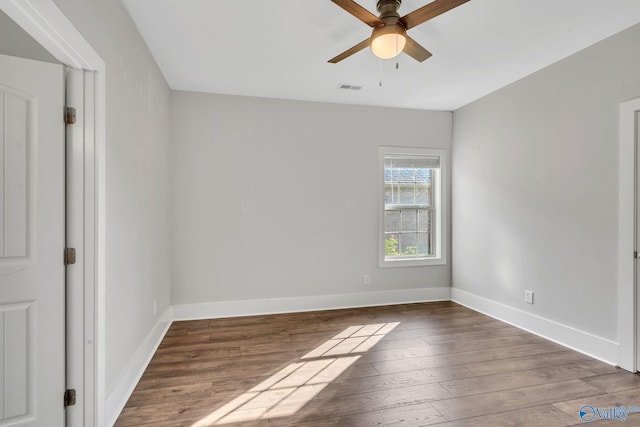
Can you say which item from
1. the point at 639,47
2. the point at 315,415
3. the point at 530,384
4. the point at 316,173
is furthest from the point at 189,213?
the point at 639,47

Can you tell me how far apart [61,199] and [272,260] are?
8.49 ft

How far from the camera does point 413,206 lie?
15.3ft

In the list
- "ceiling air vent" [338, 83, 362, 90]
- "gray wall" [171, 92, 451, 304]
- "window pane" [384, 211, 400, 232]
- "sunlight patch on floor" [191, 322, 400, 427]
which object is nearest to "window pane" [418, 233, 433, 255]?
"gray wall" [171, 92, 451, 304]

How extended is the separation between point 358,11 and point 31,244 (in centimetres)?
211

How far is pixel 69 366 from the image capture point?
176 cm

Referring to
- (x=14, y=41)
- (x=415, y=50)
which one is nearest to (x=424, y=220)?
(x=415, y=50)

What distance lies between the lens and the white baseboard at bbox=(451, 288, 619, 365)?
277cm

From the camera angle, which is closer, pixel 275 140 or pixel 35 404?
pixel 35 404

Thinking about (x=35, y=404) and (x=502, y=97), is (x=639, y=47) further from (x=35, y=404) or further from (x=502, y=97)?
(x=35, y=404)

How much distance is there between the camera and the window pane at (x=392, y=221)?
4.59 metres

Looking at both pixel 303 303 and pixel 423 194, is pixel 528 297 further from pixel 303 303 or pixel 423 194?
pixel 303 303

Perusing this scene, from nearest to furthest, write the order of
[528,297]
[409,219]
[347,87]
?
[528,297]
[347,87]
[409,219]

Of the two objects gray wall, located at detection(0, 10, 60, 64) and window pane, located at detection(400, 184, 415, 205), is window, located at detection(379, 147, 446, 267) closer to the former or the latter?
window pane, located at detection(400, 184, 415, 205)

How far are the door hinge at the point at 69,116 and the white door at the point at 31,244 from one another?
32 mm
